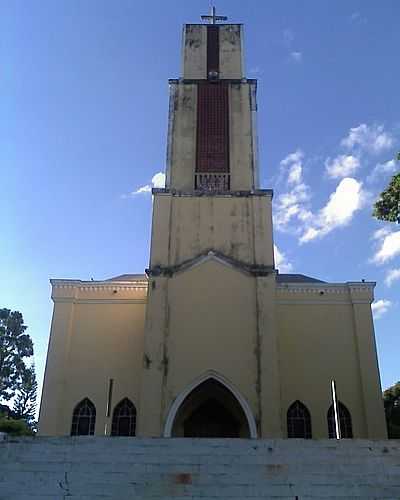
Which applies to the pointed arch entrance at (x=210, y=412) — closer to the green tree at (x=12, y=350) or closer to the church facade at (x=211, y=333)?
the church facade at (x=211, y=333)

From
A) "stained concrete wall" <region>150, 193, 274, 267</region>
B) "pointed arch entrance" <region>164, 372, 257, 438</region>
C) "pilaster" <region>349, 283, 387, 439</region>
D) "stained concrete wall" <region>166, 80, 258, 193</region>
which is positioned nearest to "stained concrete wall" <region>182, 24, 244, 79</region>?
"stained concrete wall" <region>166, 80, 258, 193</region>

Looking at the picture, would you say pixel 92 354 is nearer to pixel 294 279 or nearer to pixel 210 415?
pixel 210 415

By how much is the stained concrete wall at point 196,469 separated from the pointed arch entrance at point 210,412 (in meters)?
6.59

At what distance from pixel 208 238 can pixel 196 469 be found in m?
10.4

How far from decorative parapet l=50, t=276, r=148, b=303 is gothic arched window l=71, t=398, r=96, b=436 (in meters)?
3.51

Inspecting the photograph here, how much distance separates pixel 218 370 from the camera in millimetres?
16328

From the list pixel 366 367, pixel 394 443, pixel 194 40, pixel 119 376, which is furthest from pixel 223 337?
pixel 194 40

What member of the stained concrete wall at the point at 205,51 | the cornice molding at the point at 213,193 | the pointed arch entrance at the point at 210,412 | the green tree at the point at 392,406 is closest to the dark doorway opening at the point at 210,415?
the pointed arch entrance at the point at 210,412

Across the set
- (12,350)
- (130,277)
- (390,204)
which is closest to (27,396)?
(12,350)

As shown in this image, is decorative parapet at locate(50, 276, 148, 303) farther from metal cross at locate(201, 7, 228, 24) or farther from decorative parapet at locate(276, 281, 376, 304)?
metal cross at locate(201, 7, 228, 24)

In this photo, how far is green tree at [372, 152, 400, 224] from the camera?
1391 cm

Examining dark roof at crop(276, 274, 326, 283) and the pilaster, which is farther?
dark roof at crop(276, 274, 326, 283)

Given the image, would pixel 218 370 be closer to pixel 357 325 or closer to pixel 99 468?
pixel 357 325

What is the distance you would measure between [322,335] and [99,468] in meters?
11.5
